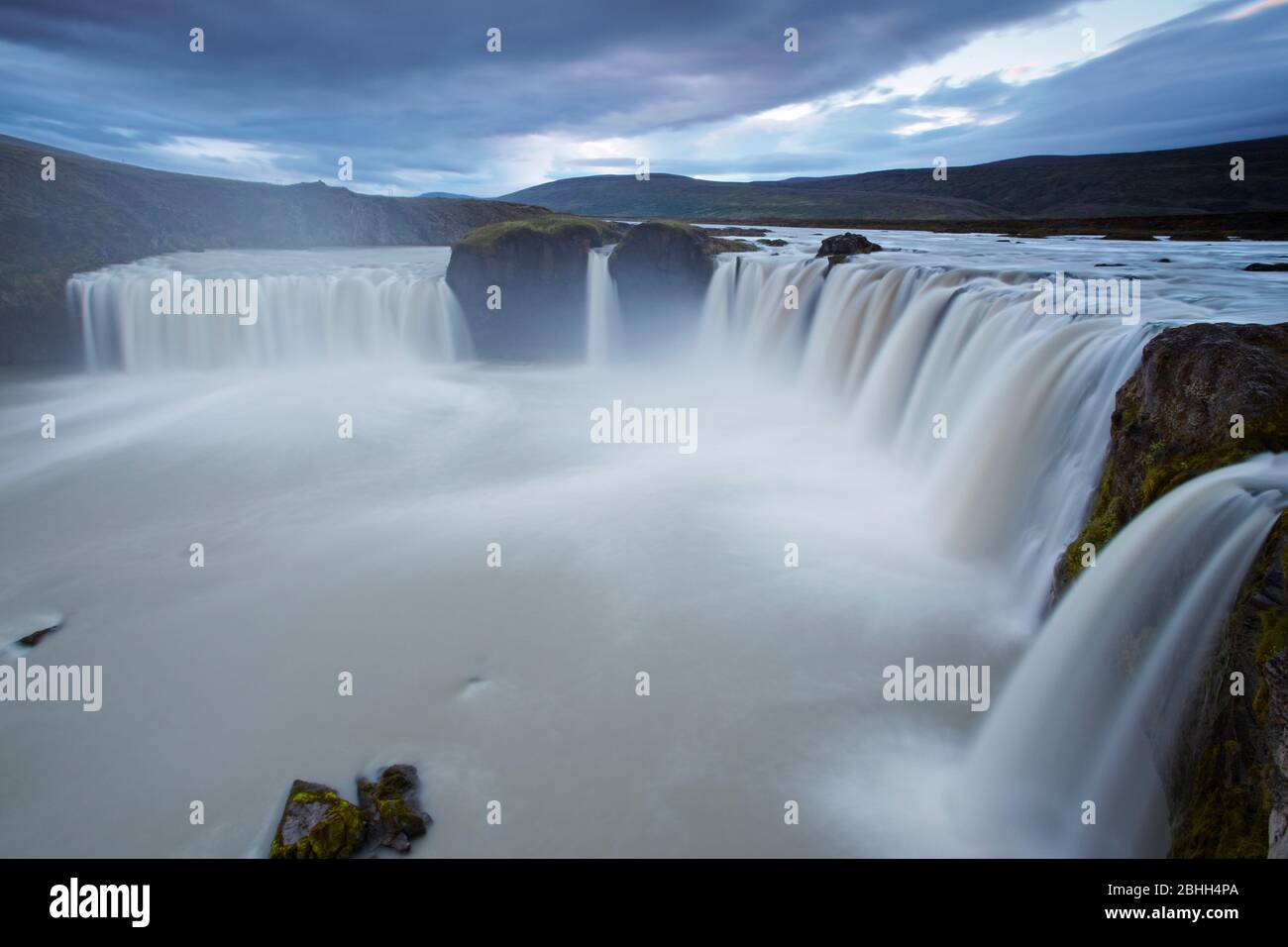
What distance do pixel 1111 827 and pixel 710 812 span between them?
317 cm

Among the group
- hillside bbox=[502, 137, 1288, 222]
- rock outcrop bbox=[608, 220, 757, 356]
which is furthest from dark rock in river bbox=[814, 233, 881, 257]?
hillside bbox=[502, 137, 1288, 222]

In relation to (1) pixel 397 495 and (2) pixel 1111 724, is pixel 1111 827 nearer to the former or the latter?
(2) pixel 1111 724

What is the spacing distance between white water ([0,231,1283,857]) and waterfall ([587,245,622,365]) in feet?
28.0

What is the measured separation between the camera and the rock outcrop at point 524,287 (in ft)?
87.7

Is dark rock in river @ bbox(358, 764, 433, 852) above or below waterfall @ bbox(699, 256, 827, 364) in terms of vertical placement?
below

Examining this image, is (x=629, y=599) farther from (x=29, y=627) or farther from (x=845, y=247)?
(x=845, y=247)

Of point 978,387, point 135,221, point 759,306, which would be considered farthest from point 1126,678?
point 135,221

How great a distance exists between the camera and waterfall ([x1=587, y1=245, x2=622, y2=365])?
1062 inches

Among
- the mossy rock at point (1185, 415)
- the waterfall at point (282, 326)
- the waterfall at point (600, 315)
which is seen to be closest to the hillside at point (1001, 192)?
the waterfall at point (600, 315)

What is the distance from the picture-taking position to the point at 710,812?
6387 millimetres

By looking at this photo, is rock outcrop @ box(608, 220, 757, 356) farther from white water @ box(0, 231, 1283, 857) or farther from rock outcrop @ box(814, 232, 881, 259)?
white water @ box(0, 231, 1283, 857)

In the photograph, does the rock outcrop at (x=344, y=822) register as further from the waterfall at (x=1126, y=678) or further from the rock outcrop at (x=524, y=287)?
the rock outcrop at (x=524, y=287)

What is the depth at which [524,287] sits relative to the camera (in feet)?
88.9

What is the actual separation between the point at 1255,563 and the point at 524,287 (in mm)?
25220
